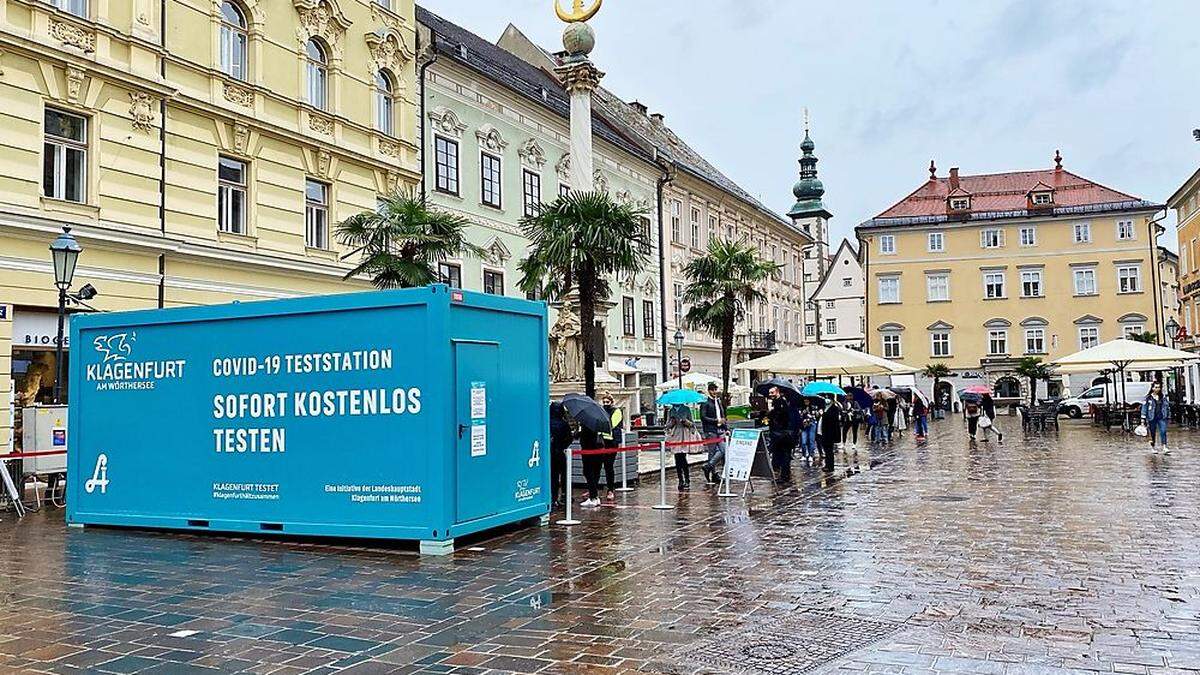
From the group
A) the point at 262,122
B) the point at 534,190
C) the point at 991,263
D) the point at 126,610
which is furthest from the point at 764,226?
the point at 126,610

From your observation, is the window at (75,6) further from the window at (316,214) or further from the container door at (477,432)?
the container door at (477,432)

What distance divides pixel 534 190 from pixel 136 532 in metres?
23.2

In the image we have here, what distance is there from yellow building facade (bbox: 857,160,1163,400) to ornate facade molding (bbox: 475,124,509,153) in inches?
1748

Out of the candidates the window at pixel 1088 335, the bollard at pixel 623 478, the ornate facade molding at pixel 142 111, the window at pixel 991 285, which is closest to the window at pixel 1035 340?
the window at pixel 1088 335

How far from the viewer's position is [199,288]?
2064cm

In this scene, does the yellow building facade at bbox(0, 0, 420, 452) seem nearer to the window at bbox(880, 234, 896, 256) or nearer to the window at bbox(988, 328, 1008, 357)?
the window at bbox(880, 234, 896, 256)

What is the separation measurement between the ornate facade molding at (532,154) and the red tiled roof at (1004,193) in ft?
140

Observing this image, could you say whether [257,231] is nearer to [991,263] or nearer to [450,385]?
[450,385]

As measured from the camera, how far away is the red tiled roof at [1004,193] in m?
68.9

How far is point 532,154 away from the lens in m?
33.8

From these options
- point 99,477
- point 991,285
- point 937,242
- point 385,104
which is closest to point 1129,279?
point 991,285

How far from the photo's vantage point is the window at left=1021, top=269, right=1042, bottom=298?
226ft

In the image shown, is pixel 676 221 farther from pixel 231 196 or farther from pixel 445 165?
pixel 231 196

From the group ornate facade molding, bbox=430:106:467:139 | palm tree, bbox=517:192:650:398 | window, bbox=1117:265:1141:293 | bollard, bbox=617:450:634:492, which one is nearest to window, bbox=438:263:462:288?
ornate facade molding, bbox=430:106:467:139
